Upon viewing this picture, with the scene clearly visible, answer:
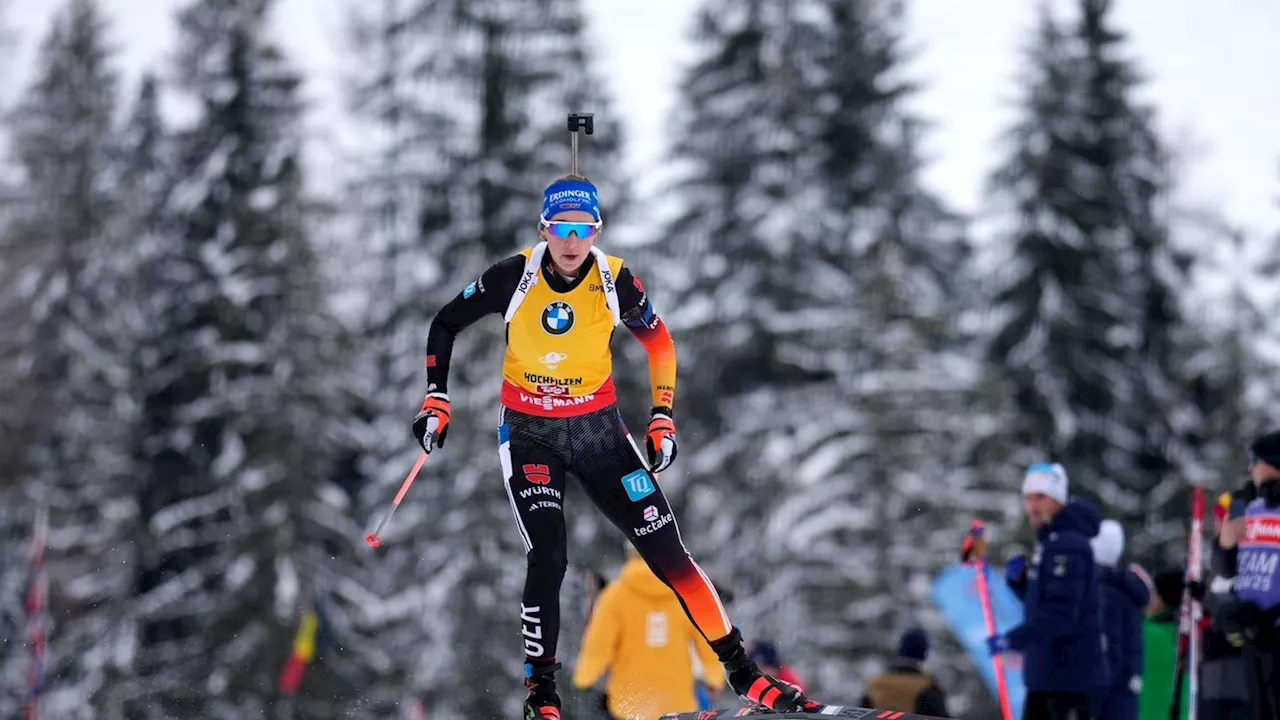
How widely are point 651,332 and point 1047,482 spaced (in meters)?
2.72

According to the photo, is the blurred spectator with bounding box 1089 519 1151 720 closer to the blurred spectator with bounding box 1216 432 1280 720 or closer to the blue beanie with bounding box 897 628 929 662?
the blue beanie with bounding box 897 628 929 662

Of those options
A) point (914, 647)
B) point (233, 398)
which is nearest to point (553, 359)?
point (914, 647)

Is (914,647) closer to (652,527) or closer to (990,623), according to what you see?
(990,623)

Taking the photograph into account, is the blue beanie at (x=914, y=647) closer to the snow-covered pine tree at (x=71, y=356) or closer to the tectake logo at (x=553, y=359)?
the tectake logo at (x=553, y=359)

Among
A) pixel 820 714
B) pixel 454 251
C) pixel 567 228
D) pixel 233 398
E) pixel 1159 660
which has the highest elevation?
pixel 454 251

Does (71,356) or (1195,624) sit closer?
(1195,624)

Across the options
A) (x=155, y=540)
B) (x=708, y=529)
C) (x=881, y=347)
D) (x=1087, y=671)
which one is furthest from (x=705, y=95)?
(x=1087, y=671)

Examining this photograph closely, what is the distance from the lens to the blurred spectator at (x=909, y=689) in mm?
9492

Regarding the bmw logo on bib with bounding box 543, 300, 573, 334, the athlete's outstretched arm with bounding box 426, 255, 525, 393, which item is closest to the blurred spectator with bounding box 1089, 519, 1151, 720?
the bmw logo on bib with bounding box 543, 300, 573, 334

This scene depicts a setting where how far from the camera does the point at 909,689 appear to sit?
9.61 metres

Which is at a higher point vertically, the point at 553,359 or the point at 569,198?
the point at 569,198

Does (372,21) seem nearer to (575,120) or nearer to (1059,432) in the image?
(1059,432)

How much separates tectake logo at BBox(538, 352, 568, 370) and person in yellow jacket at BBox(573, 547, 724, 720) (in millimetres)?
2502

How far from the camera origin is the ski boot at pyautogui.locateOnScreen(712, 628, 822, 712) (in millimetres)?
7137
